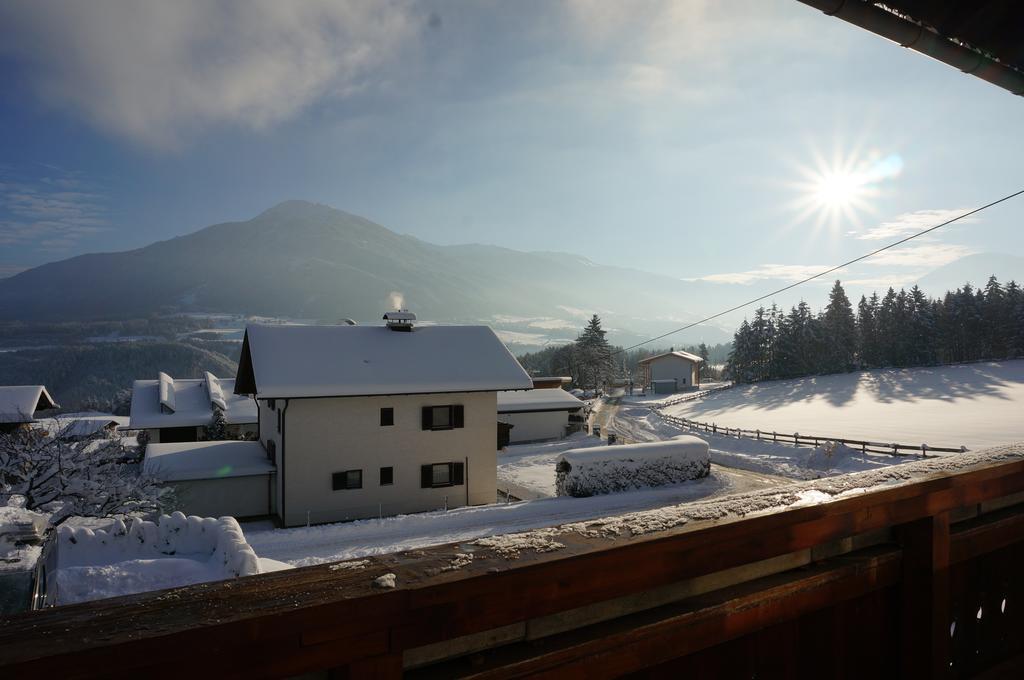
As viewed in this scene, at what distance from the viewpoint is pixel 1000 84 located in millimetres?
3656

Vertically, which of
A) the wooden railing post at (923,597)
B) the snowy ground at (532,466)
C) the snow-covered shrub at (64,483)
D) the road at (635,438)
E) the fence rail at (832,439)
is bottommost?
the snowy ground at (532,466)

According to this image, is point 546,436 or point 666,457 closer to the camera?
point 666,457

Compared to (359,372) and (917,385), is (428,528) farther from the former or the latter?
(917,385)

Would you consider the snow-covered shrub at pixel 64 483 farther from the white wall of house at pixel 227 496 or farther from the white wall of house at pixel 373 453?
the white wall of house at pixel 373 453

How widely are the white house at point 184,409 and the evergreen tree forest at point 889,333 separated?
61421 millimetres

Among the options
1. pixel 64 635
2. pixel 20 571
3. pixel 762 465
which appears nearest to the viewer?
pixel 64 635

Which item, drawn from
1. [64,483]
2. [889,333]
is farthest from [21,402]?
[889,333]

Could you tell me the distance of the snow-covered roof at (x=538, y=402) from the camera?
40.6 m

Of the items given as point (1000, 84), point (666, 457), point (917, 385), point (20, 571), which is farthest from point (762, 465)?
point (917, 385)

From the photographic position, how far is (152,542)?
8117mm

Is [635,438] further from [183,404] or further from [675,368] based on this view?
[675,368]

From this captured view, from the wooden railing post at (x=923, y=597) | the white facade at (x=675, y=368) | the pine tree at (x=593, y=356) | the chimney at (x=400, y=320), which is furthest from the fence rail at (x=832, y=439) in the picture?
the white facade at (x=675, y=368)

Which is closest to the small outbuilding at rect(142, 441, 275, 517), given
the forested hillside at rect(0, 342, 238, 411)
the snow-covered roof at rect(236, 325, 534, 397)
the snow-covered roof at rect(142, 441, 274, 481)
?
the snow-covered roof at rect(142, 441, 274, 481)

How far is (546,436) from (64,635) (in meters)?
40.7
